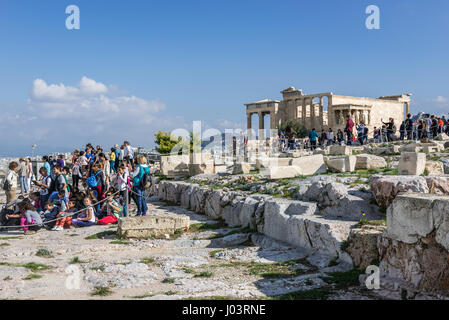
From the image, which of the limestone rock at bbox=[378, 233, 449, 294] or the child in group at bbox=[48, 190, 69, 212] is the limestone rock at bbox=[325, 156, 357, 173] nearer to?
the limestone rock at bbox=[378, 233, 449, 294]

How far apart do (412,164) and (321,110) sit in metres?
42.1

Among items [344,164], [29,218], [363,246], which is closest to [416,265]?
[363,246]

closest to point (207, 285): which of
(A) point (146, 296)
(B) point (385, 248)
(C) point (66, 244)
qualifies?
(A) point (146, 296)

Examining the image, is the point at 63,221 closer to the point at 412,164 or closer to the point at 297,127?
the point at 412,164

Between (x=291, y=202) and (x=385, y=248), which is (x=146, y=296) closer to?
(x=385, y=248)

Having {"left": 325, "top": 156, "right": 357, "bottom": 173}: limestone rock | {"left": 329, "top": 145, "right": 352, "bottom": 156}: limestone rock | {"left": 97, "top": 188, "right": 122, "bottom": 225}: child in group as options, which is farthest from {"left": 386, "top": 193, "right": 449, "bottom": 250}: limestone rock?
{"left": 329, "top": 145, "right": 352, "bottom": 156}: limestone rock

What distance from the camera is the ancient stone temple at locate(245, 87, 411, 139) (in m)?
48.4

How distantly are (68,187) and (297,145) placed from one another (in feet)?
65.8

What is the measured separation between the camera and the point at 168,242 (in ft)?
29.2

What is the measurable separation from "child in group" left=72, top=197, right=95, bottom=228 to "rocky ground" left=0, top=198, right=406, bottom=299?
1.18 metres

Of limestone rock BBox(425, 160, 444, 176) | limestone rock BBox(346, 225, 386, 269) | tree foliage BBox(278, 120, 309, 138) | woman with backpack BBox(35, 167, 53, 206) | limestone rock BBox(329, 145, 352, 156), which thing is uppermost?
tree foliage BBox(278, 120, 309, 138)

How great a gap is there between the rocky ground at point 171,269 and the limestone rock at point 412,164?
3.50 m

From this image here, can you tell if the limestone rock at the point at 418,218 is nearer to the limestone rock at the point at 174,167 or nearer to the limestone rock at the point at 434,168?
the limestone rock at the point at 434,168

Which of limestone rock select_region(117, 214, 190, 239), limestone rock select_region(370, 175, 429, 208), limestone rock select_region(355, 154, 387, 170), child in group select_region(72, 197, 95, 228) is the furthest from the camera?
limestone rock select_region(355, 154, 387, 170)
